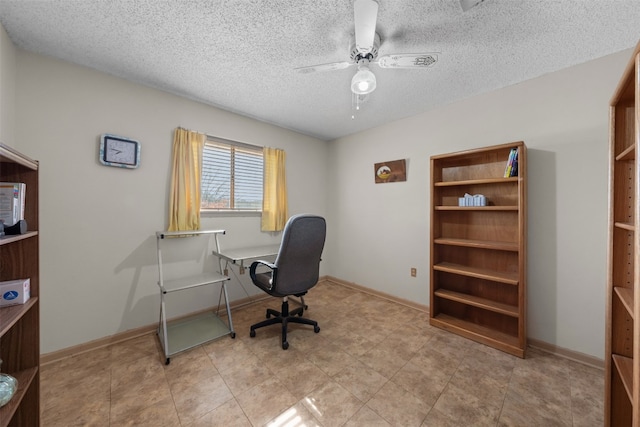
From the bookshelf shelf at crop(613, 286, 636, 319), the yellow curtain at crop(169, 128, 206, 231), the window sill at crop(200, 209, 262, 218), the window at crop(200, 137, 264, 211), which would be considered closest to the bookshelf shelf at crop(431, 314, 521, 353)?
the bookshelf shelf at crop(613, 286, 636, 319)

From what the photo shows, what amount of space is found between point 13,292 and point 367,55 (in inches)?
92.6

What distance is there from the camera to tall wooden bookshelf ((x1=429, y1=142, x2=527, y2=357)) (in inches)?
79.0

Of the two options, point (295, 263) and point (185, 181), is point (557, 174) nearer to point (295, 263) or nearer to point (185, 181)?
point (295, 263)

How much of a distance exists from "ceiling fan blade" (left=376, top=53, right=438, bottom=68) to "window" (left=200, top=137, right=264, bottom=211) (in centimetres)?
208

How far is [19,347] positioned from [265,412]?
1.30 m

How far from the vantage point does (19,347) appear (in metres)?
1.11

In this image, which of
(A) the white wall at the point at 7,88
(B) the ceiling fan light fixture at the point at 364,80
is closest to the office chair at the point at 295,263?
(B) the ceiling fan light fixture at the point at 364,80

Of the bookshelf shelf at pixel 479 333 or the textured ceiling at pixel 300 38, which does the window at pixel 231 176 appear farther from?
the bookshelf shelf at pixel 479 333

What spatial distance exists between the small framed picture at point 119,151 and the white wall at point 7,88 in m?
0.48

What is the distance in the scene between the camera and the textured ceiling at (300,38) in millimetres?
1396

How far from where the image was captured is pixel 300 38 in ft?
5.40

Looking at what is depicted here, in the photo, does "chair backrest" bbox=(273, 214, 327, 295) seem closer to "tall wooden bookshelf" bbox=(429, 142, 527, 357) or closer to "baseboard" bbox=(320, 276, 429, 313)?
"tall wooden bookshelf" bbox=(429, 142, 527, 357)

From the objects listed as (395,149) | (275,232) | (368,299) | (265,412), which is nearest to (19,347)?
(265,412)

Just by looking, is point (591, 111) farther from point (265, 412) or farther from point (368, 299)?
point (265, 412)
